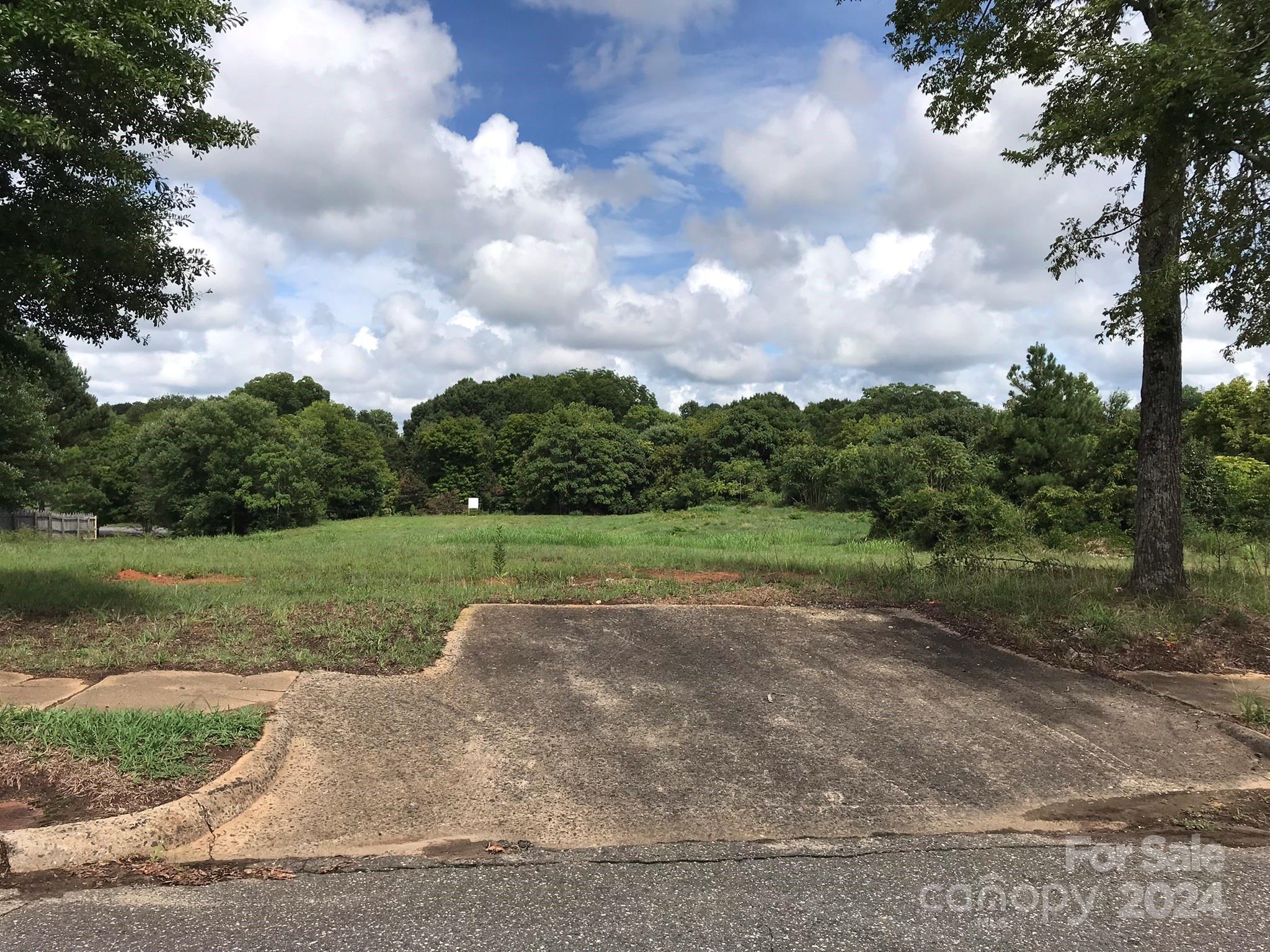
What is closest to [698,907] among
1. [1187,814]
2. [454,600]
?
[1187,814]

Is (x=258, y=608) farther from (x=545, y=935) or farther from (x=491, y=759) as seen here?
(x=545, y=935)

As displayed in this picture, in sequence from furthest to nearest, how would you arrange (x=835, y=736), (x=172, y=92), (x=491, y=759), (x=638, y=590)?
(x=638, y=590), (x=172, y=92), (x=835, y=736), (x=491, y=759)

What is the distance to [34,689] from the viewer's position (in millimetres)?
5641

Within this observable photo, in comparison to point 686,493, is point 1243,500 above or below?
below

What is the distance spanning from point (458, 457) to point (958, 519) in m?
65.8

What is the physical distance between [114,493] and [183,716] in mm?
68912

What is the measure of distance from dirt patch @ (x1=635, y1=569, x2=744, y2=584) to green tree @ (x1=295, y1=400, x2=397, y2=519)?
5390 cm

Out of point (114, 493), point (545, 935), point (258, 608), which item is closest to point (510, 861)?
point (545, 935)

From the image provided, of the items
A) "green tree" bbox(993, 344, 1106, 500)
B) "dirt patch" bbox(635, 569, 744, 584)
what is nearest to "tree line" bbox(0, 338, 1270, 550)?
"green tree" bbox(993, 344, 1106, 500)

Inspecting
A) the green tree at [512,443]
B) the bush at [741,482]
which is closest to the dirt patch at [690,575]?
the bush at [741,482]

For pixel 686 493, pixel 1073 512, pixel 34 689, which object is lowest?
pixel 34 689

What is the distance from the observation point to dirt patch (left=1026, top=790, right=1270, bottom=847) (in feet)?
13.3

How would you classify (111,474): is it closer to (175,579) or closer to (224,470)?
(224,470)

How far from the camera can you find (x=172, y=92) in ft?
21.8
